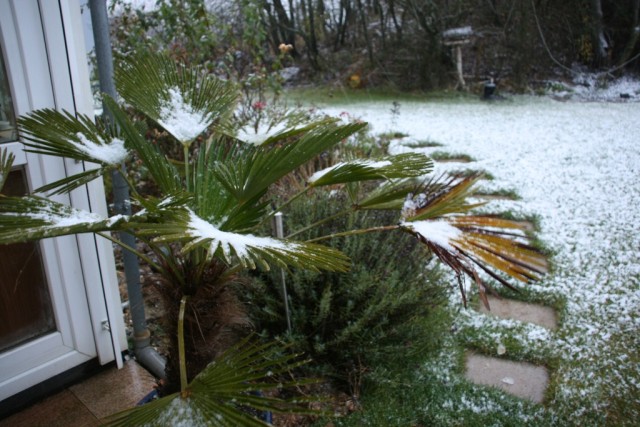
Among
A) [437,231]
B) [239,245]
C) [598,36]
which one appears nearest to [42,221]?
[239,245]

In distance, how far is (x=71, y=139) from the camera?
1.35 meters

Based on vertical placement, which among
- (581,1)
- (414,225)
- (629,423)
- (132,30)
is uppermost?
(581,1)

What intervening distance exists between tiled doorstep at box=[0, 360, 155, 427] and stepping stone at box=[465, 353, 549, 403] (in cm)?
141

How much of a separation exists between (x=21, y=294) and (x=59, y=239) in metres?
0.27

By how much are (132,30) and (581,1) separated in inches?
360

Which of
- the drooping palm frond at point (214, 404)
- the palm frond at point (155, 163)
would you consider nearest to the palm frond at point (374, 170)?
the palm frond at point (155, 163)

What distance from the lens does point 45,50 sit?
1705 millimetres

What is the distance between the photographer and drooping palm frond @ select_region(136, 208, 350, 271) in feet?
3.11

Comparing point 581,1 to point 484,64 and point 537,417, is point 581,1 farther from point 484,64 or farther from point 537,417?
point 537,417

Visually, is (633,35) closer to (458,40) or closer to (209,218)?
(458,40)

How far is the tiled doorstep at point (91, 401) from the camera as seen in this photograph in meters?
1.79

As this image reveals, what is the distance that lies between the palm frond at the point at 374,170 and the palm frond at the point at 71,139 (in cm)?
60

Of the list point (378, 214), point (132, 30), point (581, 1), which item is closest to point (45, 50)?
point (378, 214)

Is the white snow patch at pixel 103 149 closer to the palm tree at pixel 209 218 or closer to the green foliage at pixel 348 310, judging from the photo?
the palm tree at pixel 209 218
